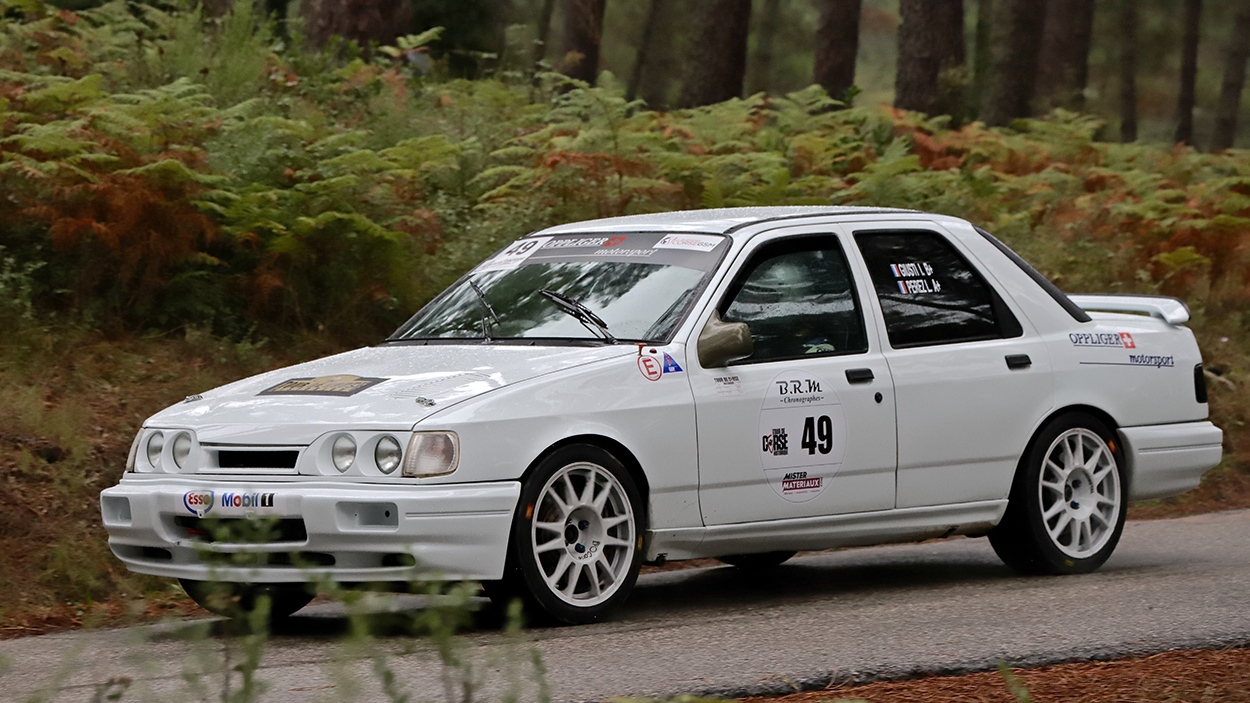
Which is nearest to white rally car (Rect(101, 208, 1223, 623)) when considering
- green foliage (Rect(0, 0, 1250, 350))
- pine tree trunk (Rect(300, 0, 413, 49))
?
green foliage (Rect(0, 0, 1250, 350))

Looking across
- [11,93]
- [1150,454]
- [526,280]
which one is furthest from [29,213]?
[1150,454]

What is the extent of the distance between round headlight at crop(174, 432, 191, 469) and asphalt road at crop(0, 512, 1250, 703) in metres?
0.67

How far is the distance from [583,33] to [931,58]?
14.7ft

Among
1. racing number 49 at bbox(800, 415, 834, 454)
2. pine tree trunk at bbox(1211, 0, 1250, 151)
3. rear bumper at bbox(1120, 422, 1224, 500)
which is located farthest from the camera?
pine tree trunk at bbox(1211, 0, 1250, 151)

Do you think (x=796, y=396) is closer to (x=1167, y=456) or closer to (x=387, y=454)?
(x=387, y=454)

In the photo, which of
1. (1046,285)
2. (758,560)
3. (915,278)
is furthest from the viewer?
(758,560)

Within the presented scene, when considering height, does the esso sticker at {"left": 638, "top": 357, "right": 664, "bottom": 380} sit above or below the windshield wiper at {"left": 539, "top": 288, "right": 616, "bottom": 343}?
below

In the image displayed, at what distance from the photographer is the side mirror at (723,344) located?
7062mm

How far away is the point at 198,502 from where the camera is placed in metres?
6.43

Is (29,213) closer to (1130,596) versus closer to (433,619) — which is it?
(1130,596)

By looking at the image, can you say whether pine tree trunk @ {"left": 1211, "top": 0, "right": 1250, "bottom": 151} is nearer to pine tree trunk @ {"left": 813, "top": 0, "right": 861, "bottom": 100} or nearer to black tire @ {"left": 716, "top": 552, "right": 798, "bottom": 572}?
pine tree trunk @ {"left": 813, "top": 0, "right": 861, "bottom": 100}

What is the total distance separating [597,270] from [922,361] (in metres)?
1.59

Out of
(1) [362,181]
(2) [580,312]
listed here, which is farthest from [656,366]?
(1) [362,181]

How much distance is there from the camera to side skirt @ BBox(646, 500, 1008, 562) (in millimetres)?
7121
